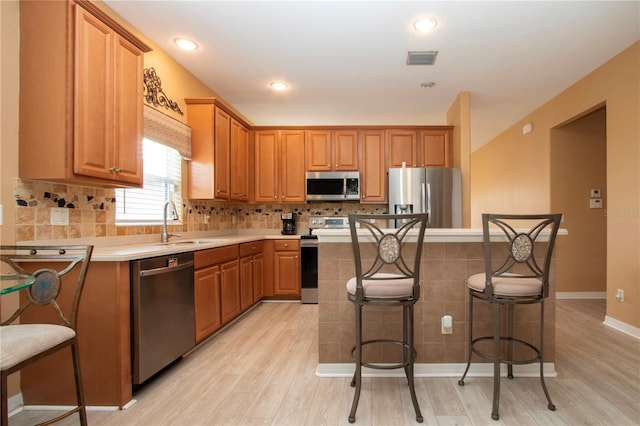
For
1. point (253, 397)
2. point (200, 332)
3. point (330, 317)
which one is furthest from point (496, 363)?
point (200, 332)

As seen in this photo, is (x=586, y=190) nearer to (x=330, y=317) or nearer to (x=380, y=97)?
(x=380, y=97)

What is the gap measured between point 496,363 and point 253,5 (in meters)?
2.90

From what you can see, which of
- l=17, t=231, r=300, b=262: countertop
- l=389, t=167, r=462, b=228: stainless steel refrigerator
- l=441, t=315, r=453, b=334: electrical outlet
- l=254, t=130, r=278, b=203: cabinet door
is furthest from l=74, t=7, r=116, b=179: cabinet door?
l=389, t=167, r=462, b=228: stainless steel refrigerator

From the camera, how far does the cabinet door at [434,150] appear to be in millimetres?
4688

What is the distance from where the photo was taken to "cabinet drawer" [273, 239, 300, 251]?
4.43 metres

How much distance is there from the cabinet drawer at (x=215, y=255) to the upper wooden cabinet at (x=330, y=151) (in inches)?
75.3

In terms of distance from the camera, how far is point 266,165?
15.8ft

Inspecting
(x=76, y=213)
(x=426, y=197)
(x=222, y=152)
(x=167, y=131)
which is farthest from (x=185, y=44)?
(x=426, y=197)

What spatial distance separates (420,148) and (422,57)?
1708mm

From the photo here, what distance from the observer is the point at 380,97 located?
425 cm

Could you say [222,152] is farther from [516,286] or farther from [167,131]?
[516,286]

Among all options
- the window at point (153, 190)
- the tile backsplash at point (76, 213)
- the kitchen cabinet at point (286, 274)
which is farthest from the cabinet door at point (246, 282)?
the window at point (153, 190)

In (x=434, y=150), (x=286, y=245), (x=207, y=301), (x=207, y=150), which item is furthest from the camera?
(x=434, y=150)

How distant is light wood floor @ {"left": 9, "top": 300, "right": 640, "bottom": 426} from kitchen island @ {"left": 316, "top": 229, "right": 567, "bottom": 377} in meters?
0.12
